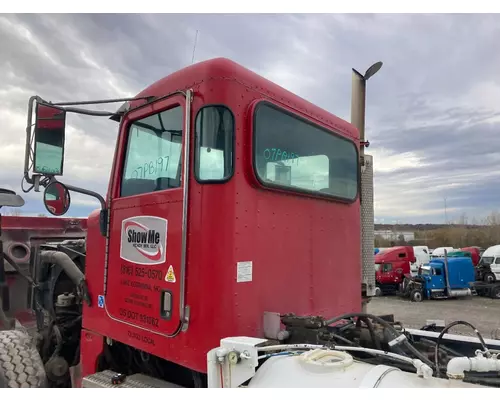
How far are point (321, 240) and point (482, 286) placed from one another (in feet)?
59.5

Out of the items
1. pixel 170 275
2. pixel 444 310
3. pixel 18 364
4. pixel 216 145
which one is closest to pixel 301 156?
pixel 216 145

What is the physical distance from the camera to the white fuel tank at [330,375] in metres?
1.93

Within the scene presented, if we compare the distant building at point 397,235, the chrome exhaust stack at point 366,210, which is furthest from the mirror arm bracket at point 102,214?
the distant building at point 397,235

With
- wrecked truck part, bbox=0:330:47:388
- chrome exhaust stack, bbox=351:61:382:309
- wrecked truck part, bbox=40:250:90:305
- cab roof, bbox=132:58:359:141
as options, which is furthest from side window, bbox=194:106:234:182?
wrecked truck part, bbox=40:250:90:305

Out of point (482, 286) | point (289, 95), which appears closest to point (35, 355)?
point (289, 95)

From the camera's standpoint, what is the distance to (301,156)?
11.0ft

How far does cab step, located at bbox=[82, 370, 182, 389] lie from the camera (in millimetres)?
2893

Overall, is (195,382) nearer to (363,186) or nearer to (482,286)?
(363,186)

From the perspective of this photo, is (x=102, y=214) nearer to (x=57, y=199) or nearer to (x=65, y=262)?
(x=57, y=199)

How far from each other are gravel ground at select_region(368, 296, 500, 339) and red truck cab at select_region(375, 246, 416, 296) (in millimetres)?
591

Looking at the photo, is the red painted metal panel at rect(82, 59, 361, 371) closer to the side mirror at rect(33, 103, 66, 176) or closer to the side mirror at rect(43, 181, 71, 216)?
the side mirror at rect(43, 181, 71, 216)

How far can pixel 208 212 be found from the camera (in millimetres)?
2676

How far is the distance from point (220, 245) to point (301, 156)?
1.09 m

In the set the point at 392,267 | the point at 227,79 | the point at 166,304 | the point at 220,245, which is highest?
the point at 227,79
